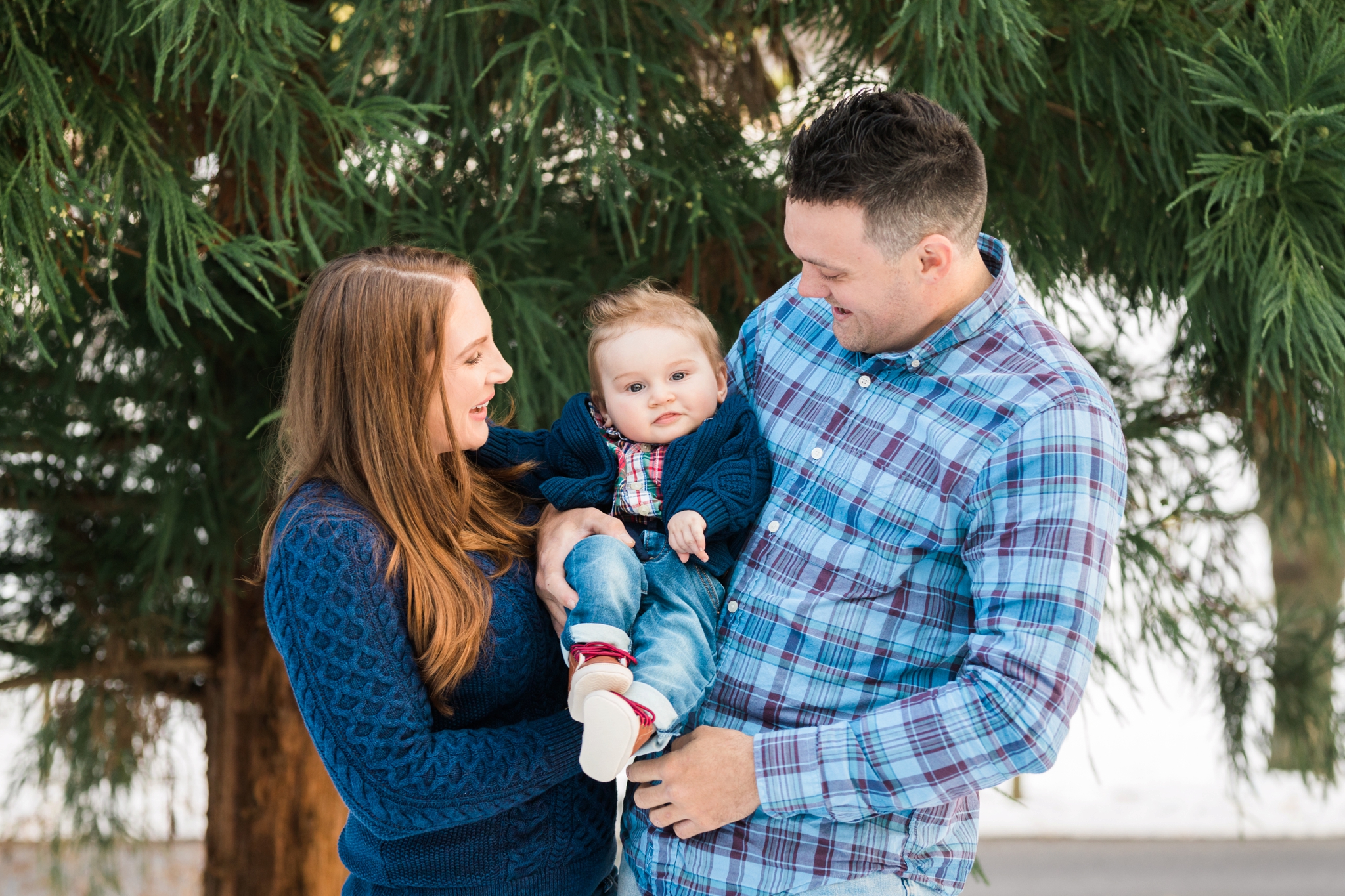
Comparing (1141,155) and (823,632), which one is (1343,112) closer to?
(1141,155)

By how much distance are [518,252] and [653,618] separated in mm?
1042

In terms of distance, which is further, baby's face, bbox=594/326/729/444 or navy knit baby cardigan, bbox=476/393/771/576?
baby's face, bbox=594/326/729/444

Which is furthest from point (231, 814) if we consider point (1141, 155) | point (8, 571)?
point (1141, 155)

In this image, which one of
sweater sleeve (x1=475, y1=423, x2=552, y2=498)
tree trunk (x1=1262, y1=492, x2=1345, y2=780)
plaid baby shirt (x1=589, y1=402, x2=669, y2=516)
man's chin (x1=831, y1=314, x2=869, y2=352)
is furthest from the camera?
tree trunk (x1=1262, y1=492, x2=1345, y2=780)

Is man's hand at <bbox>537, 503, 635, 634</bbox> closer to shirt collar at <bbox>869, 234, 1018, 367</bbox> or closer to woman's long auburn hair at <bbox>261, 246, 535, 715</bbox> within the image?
woman's long auburn hair at <bbox>261, 246, 535, 715</bbox>

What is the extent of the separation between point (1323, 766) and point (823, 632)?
2.30m

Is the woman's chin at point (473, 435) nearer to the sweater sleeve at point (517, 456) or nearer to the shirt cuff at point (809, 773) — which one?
the sweater sleeve at point (517, 456)

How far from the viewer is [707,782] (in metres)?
1.31

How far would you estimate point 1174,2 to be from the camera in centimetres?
206

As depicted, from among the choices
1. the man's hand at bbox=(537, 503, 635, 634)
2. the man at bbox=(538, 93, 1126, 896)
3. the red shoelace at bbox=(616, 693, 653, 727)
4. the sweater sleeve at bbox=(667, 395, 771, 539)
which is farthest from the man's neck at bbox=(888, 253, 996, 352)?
the red shoelace at bbox=(616, 693, 653, 727)

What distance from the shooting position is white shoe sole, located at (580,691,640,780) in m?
1.24

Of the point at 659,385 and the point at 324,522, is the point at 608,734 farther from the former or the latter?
the point at 659,385

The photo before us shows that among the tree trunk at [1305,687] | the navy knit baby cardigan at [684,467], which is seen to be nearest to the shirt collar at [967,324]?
the navy knit baby cardigan at [684,467]

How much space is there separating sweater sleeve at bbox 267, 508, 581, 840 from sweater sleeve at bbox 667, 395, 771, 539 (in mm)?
392
